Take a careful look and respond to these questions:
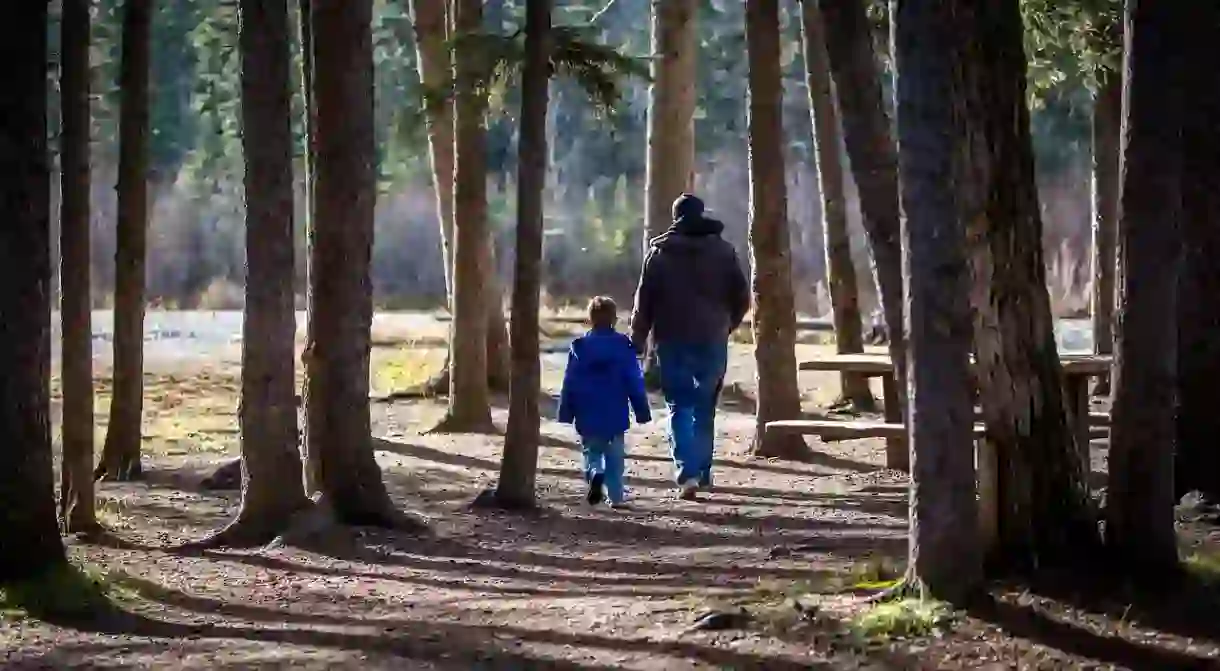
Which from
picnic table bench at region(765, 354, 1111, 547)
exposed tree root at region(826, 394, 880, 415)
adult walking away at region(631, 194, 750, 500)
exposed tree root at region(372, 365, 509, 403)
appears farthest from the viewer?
exposed tree root at region(372, 365, 509, 403)

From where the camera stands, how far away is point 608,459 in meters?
11.2

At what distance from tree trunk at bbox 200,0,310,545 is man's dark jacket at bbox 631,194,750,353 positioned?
2.73 metres

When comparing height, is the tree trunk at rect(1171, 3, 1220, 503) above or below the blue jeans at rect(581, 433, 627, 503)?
above

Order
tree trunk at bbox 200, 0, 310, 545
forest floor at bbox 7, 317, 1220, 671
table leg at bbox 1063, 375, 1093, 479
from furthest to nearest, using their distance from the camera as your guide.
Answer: tree trunk at bbox 200, 0, 310, 545 → table leg at bbox 1063, 375, 1093, 479 → forest floor at bbox 7, 317, 1220, 671

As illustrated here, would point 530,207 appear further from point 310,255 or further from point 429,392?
point 429,392

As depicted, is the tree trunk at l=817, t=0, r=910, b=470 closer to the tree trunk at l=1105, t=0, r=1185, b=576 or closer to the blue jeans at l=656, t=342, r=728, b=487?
the tree trunk at l=1105, t=0, r=1185, b=576

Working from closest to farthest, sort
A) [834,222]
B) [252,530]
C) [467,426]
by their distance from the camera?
1. [252,530]
2. [467,426]
3. [834,222]

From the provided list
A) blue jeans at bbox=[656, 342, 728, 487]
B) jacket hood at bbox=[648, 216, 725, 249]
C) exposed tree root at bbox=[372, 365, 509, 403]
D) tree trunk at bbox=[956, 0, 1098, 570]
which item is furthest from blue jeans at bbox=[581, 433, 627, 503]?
exposed tree root at bbox=[372, 365, 509, 403]

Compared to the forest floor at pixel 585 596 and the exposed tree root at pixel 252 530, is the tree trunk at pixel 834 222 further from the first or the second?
the exposed tree root at pixel 252 530

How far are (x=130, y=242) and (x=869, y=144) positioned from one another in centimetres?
694

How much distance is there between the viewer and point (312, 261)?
9.98m

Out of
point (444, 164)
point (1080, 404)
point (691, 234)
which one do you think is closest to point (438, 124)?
point (444, 164)

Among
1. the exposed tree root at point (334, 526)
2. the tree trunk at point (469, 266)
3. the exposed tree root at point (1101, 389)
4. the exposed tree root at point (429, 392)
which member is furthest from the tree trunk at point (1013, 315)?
the exposed tree root at point (429, 392)

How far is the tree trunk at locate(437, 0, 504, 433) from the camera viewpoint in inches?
571
